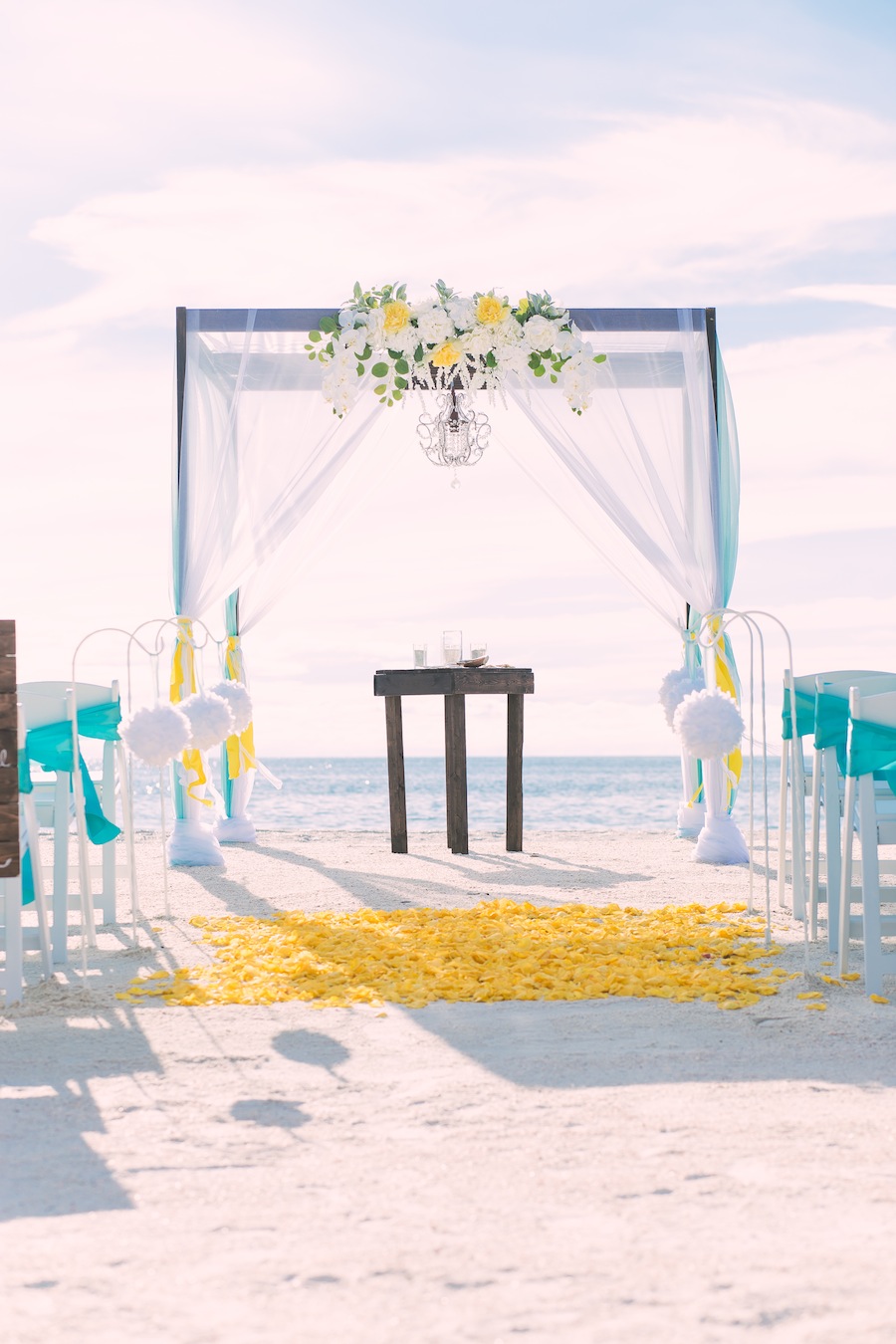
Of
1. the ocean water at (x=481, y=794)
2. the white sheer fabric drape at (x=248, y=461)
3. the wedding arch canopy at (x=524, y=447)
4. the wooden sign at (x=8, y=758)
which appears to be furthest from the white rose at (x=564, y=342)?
the ocean water at (x=481, y=794)

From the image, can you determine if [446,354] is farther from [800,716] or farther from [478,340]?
[800,716]

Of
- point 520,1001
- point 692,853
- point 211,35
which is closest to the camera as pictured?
point 520,1001

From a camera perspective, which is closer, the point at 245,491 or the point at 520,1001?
the point at 520,1001

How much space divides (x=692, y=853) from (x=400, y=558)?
1619cm

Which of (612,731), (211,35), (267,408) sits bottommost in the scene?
(612,731)

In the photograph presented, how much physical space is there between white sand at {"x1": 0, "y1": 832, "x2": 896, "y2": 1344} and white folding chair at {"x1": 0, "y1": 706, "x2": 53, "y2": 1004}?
0.48 ft

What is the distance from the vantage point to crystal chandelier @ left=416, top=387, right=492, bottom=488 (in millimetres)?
5699

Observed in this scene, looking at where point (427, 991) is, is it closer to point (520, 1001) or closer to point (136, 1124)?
point (520, 1001)

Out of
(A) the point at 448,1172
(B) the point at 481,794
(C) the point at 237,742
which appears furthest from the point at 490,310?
(B) the point at 481,794

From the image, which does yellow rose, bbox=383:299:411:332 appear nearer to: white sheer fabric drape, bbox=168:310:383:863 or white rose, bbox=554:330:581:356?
white sheer fabric drape, bbox=168:310:383:863

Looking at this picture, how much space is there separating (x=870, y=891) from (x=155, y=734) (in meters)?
2.17

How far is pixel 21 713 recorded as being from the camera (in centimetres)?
325

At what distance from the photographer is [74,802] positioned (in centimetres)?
402

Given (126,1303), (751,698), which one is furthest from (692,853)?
(126,1303)
